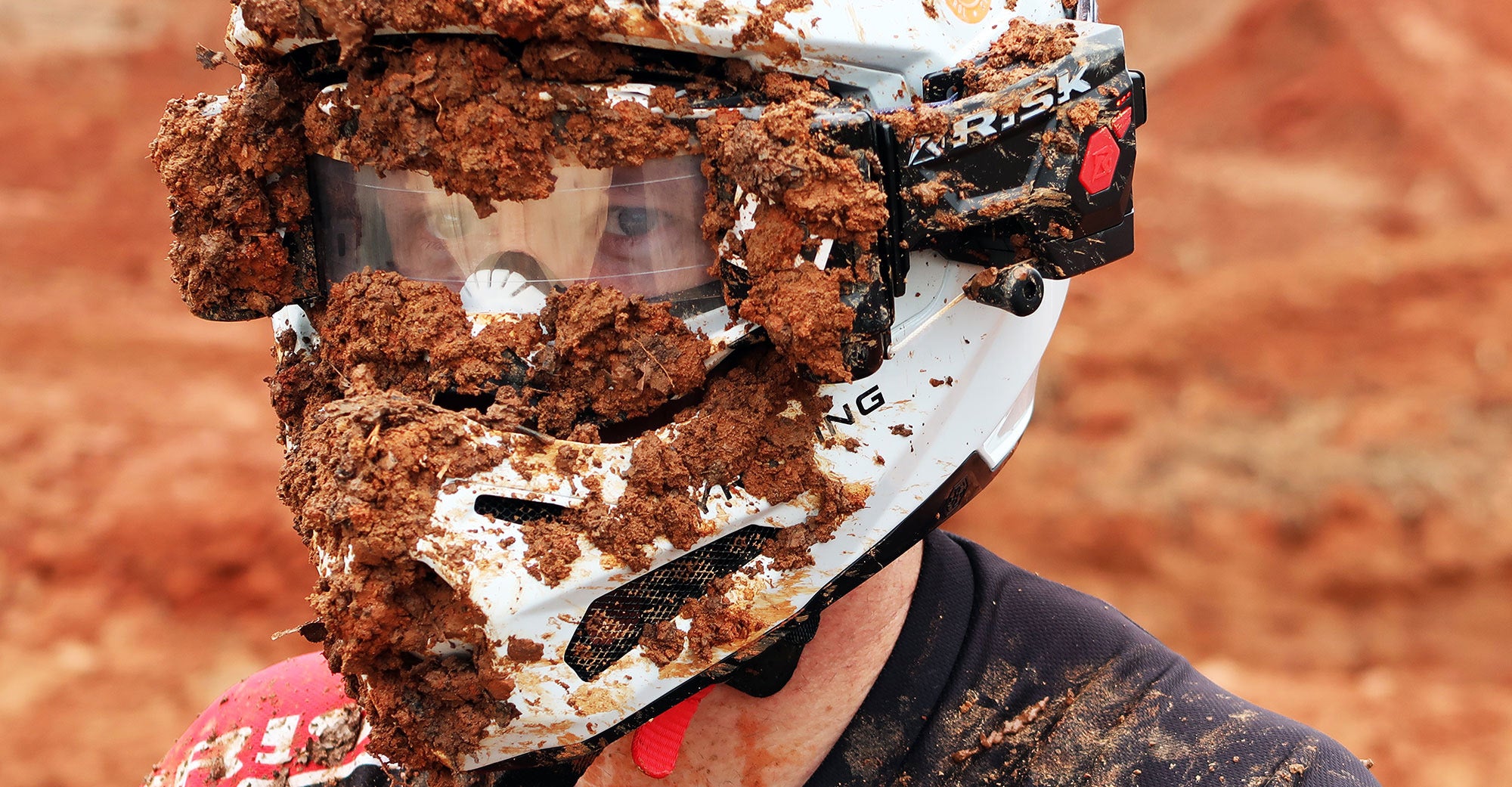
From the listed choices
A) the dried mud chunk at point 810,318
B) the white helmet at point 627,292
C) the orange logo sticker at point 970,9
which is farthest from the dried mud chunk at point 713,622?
the orange logo sticker at point 970,9

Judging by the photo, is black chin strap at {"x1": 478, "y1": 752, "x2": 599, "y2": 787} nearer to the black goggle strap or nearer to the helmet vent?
the helmet vent

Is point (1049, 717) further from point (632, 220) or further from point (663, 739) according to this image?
point (632, 220)

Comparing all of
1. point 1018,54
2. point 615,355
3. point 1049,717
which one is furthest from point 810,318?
point 1049,717

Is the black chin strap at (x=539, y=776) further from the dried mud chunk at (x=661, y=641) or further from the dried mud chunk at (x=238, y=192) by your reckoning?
the dried mud chunk at (x=238, y=192)

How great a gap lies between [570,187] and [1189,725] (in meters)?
1.31

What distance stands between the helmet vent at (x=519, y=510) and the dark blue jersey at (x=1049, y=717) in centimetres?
69

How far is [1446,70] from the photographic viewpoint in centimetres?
1098

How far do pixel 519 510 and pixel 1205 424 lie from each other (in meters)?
8.46

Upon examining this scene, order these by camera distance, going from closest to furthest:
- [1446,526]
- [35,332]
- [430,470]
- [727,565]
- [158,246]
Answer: [430,470] → [727,565] → [1446,526] → [35,332] → [158,246]

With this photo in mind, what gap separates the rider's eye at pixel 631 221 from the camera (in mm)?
1718

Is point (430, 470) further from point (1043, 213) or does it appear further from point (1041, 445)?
point (1041, 445)

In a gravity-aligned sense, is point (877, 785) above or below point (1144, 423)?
above

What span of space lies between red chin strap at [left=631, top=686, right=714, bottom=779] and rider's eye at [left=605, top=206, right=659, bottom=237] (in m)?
0.73

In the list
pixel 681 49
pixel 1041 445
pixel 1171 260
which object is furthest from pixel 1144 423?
pixel 681 49
